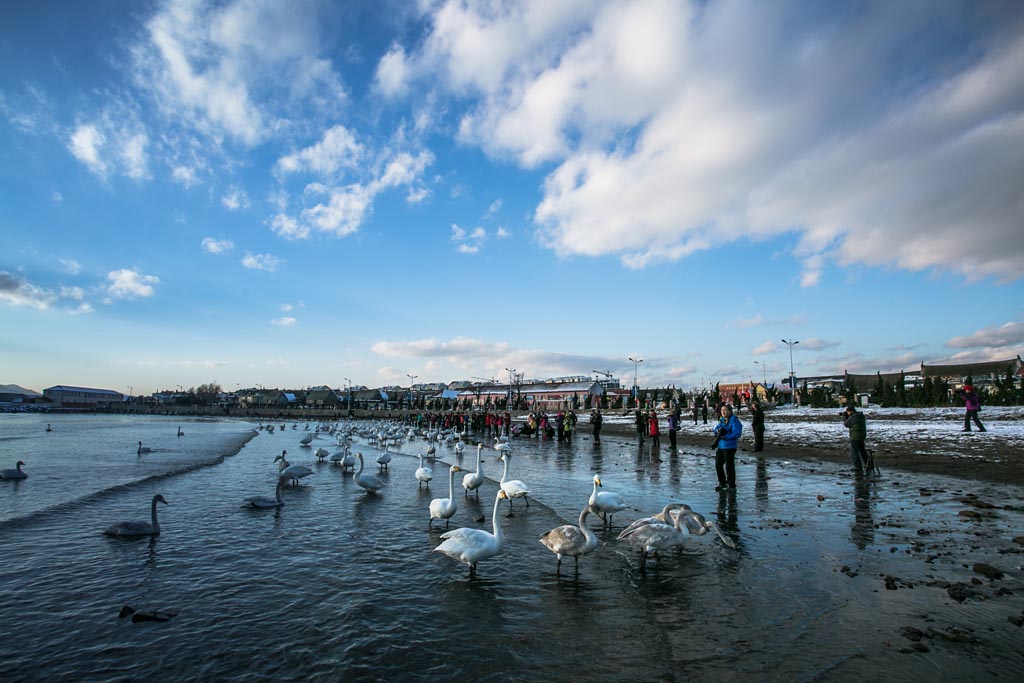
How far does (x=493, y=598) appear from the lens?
709 cm

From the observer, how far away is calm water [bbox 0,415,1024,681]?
5.22 metres

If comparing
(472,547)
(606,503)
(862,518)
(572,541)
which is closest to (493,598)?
(472,547)

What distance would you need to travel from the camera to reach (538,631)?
600cm

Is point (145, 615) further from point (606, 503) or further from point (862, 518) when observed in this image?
point (862, 518)

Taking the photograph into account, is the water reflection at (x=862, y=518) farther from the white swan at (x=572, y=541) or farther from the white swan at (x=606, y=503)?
the white swan at (x=572, y=541)

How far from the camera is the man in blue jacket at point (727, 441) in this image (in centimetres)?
1395

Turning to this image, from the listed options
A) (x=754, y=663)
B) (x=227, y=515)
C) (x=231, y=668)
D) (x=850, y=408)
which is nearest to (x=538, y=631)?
(x=754, y=663)

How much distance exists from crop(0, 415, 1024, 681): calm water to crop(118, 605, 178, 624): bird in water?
158 millimetres

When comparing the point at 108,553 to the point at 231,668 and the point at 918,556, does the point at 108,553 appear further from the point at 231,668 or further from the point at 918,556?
the point at 918,556

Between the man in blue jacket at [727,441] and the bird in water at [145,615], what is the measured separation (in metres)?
12.9

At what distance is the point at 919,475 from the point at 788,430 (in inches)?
795

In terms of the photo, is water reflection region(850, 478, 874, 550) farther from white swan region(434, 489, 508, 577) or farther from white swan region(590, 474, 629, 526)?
white swan region(434, 489, 508, 577)

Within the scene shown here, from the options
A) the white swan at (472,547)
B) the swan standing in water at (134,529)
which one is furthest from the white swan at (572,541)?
the swan standing in water at (134,529)

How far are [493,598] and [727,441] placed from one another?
960 cm
